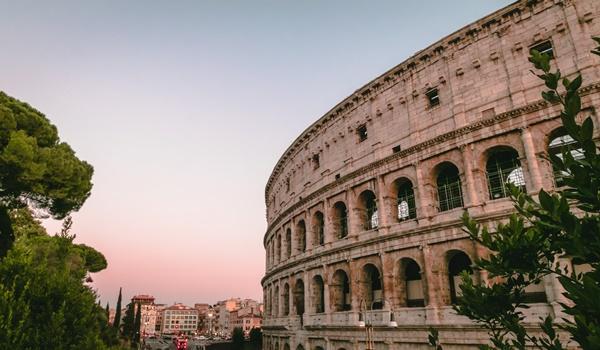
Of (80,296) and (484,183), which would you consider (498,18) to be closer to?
(484,183)

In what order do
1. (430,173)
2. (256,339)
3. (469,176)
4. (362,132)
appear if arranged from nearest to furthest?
(469,176), (430,173), (362,132), (256,339)

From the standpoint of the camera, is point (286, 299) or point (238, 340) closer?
point (286, 299)

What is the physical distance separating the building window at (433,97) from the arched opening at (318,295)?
11316 mm

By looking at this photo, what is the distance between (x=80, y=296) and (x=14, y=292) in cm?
139

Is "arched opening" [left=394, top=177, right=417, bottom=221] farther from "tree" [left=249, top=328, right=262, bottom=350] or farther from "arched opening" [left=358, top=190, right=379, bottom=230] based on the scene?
"tree" [left=249, top=328, right=262, bottom=350]

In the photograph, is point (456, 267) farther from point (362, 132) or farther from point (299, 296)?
point (299, 296)

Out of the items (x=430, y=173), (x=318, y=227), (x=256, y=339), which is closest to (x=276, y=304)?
(x=318, y=227)

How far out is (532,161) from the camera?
1383 centimetres

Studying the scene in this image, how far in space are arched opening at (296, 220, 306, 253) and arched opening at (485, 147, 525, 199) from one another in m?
12.3

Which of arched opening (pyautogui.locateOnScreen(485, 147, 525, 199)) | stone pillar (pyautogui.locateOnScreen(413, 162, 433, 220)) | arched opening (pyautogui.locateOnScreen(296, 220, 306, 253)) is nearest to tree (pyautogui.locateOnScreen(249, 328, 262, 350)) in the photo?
arched opening (pyautogui.locateOnScreen(296, 220, 306, 253))

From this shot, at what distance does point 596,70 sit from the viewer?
1341cm

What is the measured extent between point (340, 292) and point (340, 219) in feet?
12.9

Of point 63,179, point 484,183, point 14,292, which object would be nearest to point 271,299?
point 63,179

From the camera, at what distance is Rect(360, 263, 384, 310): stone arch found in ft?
59.3
